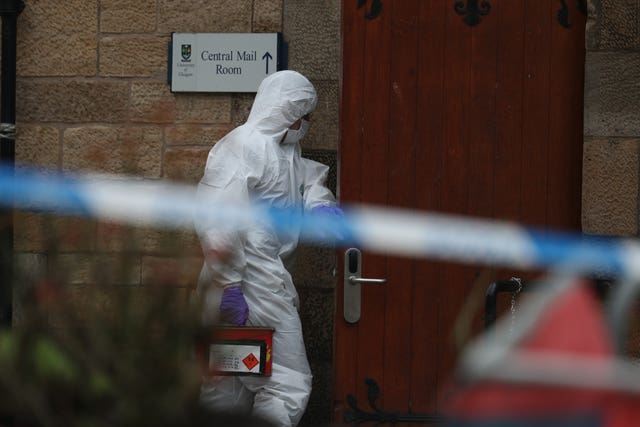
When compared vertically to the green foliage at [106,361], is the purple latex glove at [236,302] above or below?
below

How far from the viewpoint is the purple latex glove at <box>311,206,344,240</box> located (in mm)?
5293

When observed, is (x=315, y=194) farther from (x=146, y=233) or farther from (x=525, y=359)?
(x=525, y=359)

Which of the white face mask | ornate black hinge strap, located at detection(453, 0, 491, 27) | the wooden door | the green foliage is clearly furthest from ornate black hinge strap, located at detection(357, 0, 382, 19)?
the green foliage

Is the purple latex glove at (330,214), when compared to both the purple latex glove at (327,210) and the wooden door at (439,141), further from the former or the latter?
the wooden door at (439,141)

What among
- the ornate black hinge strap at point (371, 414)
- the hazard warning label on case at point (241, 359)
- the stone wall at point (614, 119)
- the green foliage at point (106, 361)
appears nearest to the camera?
the green foliage at point (106, 361)

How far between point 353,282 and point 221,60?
1.22m

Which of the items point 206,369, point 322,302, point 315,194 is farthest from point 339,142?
point 206,369

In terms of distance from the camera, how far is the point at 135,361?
5.49 feet

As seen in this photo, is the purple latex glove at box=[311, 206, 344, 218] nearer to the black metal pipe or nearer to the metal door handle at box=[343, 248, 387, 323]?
the metal door handle at box=[343, 248, 387, 323]

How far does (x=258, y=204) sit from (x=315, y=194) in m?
0.26

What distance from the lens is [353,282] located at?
18.0 ft

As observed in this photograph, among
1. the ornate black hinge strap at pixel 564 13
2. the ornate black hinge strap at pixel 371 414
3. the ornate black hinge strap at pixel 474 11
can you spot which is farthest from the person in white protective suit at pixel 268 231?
the ornate black hinge strap at pixel 564 13

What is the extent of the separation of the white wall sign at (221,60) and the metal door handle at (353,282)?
0.91 metres

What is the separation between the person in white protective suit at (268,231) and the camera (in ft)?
16.8
